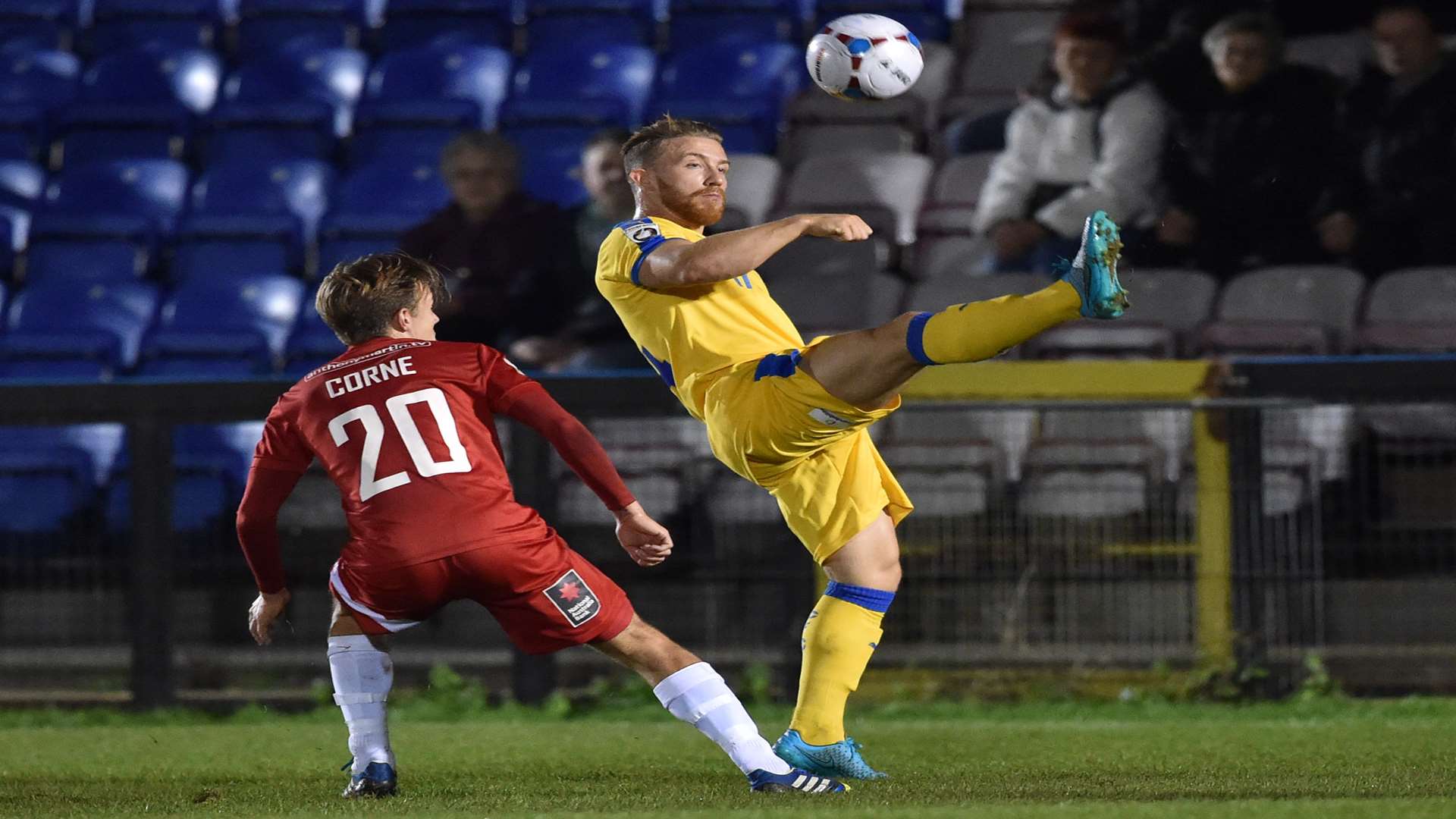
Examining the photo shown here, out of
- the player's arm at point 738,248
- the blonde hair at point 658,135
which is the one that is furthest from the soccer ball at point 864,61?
the player's arm at point 738,248

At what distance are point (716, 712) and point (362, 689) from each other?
35.2 inches

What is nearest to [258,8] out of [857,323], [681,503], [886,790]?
[857,323]

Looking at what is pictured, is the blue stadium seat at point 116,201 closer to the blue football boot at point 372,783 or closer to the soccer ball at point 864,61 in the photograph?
the soccer ball at point 864,61

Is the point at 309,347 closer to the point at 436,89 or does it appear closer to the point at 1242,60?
the point at 436,89

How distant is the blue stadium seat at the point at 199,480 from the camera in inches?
293

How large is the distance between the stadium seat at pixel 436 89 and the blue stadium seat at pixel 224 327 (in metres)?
1.52

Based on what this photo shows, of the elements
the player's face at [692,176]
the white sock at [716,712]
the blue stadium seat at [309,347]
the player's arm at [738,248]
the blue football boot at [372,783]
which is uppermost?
the player's face at [692,176]

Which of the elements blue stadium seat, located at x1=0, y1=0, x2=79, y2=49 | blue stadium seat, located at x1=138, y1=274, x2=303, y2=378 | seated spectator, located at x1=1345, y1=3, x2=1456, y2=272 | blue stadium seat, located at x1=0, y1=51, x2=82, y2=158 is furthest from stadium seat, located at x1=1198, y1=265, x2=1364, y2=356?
blue stadium seat, located at x1=0, y1=0, x2=79, y2=49

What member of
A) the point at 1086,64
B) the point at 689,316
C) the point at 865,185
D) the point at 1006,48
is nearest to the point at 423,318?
the point at 689,316

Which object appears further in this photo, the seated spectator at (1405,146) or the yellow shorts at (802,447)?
the seated spectator at (1405,146)

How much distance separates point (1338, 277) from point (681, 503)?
10.7ft

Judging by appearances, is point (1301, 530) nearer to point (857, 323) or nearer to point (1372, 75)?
point (857, 323)

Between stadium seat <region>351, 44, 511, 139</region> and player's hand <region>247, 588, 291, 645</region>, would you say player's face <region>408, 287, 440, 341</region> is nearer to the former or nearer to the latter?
player's hand <region>247, 588, 291, 645</region>

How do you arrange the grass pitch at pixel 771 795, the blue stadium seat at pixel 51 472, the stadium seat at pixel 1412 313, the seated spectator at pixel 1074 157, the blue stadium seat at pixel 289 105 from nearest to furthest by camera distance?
1. the grass pitch at pixel 771 795
2. the blue stadium seat at pixel 51 472
3. the stadium seat at pixel 1412 313
4. the seated spectator at pixel 1074 157
5. the blue stadium seat at pixel 289 105
